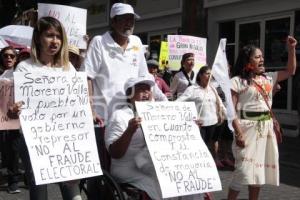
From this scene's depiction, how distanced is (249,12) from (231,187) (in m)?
9.17

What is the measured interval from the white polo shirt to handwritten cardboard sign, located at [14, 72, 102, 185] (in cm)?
70

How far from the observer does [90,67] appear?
4688mm

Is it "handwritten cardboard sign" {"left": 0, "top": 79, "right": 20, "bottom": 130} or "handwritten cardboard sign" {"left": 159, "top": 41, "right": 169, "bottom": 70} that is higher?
"handwritten cardboard sign" {"left": 159, "top": 41, "right": 169, "bottom": 70}

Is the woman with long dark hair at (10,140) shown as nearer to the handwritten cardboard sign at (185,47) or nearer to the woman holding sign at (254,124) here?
the woman holding sign at (254,124)

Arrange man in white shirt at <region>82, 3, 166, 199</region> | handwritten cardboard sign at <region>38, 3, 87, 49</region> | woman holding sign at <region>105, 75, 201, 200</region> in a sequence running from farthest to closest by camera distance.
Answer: handwritten cardboard sign at <region>38, 3, 87, 49</region>, man in white shirt at <region>82, 3, 166, 199</region>, woman holding sign at <region>105, 75, 201, 200</region>

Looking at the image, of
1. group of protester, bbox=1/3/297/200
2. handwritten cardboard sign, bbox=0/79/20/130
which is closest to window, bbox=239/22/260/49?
group of protester, bbox=1/3/297/200

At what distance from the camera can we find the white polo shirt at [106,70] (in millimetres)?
4676

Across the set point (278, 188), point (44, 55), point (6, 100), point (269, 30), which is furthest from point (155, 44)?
point (44, 55)

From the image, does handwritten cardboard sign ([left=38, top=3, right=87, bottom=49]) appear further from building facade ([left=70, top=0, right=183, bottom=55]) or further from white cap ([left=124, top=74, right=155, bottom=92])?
building facade ([left=70, top=0, right=183, bottom=55])

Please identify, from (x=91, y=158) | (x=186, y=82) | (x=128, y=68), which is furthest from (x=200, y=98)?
(x=91, y=158)

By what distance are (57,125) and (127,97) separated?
2.80 feet

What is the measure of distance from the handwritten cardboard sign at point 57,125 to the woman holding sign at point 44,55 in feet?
0.24

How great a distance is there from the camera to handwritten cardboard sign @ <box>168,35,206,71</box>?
920cm

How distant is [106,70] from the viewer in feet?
15.4
